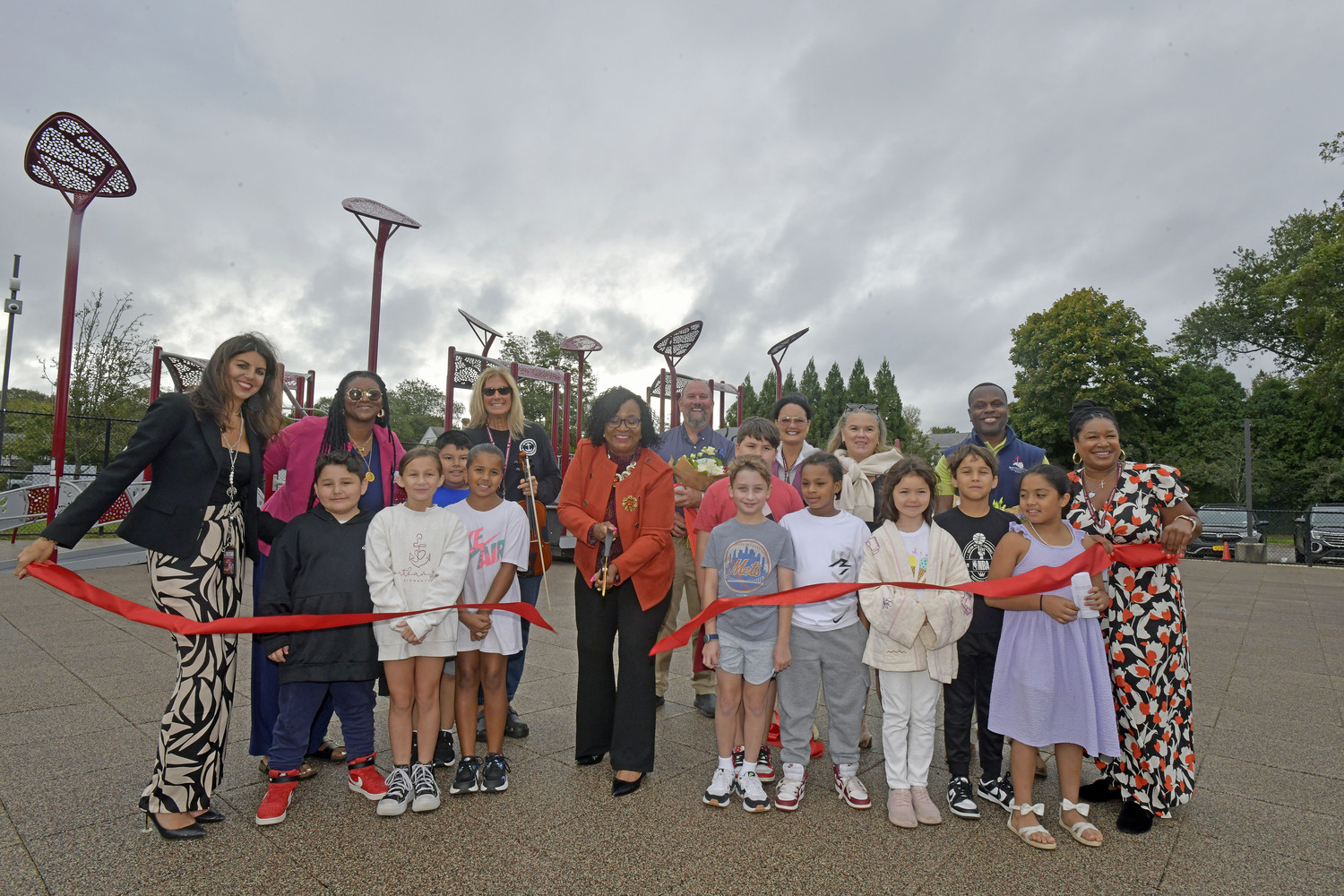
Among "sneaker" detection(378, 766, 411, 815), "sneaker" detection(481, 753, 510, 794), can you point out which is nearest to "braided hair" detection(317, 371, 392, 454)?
"sneaker" detection(378, 766, 411, 815)

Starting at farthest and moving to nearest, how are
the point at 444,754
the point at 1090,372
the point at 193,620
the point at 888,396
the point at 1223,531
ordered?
the point at 888,396 < the point at 1090,372 < the point at 1223,531 < the point at 444,754 < the point at 193,620

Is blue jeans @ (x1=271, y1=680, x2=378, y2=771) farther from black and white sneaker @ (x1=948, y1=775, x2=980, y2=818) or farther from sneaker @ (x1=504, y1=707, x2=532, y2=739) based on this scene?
black and white sneaker @ (x1=948, y1=775, x2=980, y2=818)

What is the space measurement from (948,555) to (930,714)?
2.31 feet

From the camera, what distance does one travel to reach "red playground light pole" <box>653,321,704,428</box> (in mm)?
17953

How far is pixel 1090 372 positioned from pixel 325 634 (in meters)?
40.3

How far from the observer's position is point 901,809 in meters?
3.05

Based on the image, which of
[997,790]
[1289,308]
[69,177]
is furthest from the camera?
[1289,308]

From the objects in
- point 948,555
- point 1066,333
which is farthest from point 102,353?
point 1066,333

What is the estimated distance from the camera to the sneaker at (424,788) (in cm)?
306

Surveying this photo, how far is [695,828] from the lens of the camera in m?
2.96

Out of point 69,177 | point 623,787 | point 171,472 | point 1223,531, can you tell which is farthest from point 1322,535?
point 69,177

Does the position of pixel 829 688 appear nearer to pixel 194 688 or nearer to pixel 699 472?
pixel 699 472

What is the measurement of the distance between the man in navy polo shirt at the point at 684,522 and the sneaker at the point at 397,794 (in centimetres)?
140

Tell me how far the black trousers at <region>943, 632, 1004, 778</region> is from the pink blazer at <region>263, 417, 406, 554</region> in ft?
9.65
